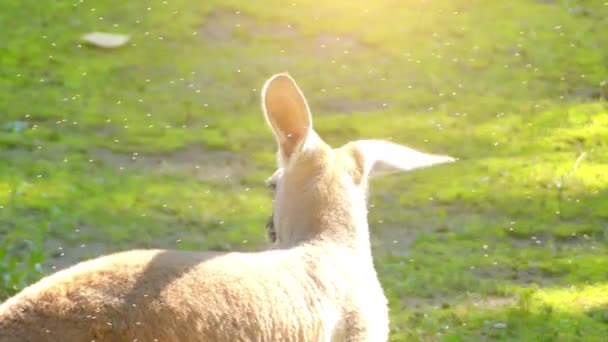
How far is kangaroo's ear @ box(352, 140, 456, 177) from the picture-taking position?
3.40 m

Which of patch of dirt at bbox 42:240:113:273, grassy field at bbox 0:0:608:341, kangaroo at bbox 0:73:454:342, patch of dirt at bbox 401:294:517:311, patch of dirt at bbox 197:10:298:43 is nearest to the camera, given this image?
kangaroo at bbox 0:73:454:342

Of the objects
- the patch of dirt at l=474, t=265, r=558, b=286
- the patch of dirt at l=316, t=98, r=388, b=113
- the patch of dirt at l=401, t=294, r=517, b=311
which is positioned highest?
the patch of dirt at l=401, t=294, r=517, b=311

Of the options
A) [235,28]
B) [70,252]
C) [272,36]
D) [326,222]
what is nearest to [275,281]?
[326,222]

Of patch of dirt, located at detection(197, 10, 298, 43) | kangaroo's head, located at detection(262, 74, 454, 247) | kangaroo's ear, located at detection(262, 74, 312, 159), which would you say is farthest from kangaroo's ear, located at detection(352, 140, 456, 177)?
patch of dirt, located at detection(197, 10, 298, 43)

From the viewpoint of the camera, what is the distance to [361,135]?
7707 mm

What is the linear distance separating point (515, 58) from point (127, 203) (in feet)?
12.6

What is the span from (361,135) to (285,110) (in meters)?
4.53

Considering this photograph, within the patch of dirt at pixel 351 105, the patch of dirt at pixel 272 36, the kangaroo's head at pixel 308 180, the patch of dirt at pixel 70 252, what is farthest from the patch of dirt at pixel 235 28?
the kangaroo's head at pixel 308 180

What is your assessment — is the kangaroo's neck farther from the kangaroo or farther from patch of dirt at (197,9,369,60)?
patch of dirt at (197,9,369,60)

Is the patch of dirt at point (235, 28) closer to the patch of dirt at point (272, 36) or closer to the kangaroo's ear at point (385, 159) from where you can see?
the patch of dirt at point (272, 36)

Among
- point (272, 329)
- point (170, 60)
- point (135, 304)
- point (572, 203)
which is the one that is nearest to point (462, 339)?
point (572, 203)

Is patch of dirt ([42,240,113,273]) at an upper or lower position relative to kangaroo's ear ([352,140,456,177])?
lower

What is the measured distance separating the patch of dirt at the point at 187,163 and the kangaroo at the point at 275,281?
144 inches

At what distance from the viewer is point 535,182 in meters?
7.11
